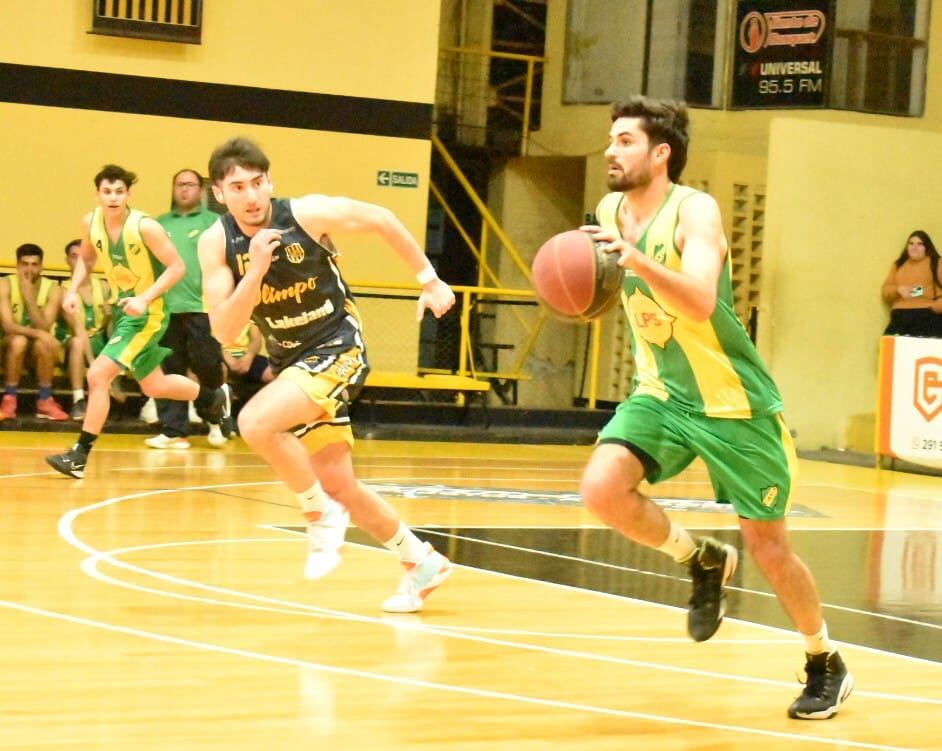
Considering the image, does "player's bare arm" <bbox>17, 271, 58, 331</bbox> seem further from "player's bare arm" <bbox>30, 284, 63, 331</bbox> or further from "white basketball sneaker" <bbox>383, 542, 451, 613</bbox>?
"white basketball sneaker" <bbox>383, 542, 451, 613</bbox>

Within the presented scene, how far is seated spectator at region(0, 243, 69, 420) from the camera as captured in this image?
42.6 feet

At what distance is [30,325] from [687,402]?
9.03 meters

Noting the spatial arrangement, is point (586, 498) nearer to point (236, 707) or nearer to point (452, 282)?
point (236, 707)

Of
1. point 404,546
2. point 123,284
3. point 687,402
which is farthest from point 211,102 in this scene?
point 687,402

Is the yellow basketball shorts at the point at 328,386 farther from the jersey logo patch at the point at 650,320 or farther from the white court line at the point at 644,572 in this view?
the white court line at the point at 644,572

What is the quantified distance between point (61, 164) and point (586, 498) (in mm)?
10690

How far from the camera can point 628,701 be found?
5051mm

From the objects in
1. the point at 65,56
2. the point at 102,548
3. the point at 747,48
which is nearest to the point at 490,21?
the point at 747,48

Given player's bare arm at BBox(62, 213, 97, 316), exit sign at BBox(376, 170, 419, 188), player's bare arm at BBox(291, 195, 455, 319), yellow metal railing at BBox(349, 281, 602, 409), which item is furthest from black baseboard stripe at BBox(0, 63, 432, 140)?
player's bare arm at BBox(291, 195, 455, 319)

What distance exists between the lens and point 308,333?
639cm

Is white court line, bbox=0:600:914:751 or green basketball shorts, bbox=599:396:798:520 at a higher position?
green basketball shorts, bbox=599:396:798:520

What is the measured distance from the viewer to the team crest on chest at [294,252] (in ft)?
20.5

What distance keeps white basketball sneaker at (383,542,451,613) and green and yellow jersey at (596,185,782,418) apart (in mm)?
1623

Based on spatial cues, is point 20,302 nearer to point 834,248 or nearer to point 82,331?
point 82,331
